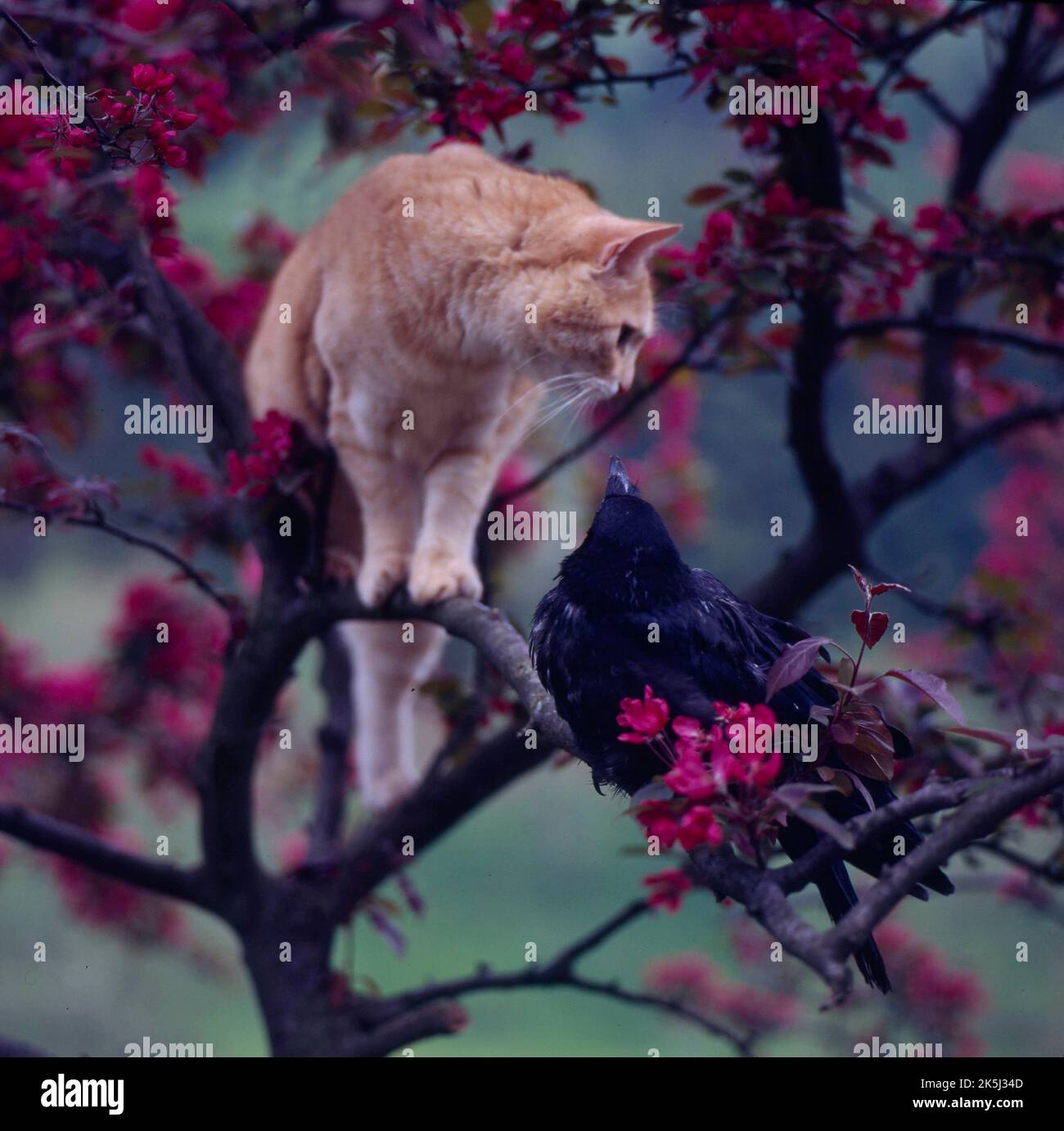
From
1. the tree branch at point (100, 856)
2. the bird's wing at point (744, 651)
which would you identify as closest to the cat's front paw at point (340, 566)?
the tree branch at point (100, 856)

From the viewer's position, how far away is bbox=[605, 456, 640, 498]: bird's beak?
40.5 inches

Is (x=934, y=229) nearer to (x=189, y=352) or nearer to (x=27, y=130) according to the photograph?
(x=189, y=352)

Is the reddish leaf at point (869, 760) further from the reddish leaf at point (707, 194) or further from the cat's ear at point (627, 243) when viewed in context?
the reddish leaf at point (707, 194)

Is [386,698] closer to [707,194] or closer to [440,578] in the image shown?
[440,578]

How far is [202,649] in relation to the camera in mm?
2041

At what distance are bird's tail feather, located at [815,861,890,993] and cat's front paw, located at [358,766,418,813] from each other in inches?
36.3

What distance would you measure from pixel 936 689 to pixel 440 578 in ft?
2.34

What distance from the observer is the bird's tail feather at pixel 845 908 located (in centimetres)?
95

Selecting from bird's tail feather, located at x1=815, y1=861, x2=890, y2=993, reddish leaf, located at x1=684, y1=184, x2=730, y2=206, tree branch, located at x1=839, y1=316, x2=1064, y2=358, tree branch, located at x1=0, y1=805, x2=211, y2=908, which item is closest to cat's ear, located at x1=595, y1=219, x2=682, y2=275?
reddish leaf, located at x1=684, y1=184, x2=730, y2=206

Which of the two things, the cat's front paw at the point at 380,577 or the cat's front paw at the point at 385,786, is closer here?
the cat's front paw at the point at 380,577

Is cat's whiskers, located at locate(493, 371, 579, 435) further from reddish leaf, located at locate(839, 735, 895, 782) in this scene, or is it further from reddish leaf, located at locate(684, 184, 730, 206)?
reddish leaf, located at locate(839, 735, 895, 782)

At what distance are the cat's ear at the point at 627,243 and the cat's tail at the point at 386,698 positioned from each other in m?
0.67

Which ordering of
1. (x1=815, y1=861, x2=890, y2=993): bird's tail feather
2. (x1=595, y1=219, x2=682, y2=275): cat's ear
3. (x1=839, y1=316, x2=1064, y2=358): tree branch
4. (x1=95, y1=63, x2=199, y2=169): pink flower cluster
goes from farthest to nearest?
(x1=839, y1=316, x2=1064, y2=358): tree branch → (x1=595, y1=219, x2=682, y2=275): cat's ear → (x1=95, y1=63, x2=199, y2=169): pink flower cluster → (x1=815, y1=861, x2=890, y2=993): bird's tail feather

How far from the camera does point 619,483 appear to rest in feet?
3.40
